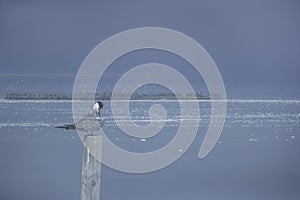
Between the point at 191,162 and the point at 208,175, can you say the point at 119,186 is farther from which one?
the point at 191,162

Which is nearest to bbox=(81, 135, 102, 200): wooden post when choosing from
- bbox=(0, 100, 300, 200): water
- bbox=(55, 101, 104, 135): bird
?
bbox=(55, 101, 104, 135): bird

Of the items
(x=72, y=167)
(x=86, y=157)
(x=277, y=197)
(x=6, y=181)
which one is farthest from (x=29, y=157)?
(x=86, y=157)

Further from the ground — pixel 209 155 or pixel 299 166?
pixel 209 155

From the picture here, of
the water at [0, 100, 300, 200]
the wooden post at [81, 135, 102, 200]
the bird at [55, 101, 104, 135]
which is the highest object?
the water at [0, 100, 300, 200]

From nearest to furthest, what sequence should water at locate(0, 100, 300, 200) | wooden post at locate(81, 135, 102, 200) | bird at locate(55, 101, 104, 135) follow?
wooden post at locate(81, 135, 102, 200)
bird at locate(55, 101, 104, 135)
water at locate(0, 100, 300, 200)

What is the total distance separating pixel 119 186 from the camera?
5.55 m

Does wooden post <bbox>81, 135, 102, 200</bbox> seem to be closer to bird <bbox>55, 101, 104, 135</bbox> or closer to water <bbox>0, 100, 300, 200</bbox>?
bird <bbox>55, 101, 104, 135</bbox>

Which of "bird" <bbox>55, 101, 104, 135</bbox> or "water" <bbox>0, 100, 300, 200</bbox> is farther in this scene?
"water" <bbox>0, 100, 300, 200</bbox>

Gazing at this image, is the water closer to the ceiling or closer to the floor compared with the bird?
closer to the ceiling

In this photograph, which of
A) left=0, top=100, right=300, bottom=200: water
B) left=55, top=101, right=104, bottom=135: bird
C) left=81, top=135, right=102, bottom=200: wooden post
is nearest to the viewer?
left=81, top=135, right=102, bottom=200: wooden post

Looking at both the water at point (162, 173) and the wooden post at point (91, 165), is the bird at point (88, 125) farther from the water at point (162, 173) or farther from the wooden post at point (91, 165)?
the water at point (162, 173)

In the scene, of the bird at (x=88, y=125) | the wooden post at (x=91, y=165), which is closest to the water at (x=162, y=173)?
the bird at (x=88, y=125)

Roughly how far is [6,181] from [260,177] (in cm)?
271

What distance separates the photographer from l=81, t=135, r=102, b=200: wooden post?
2.09m
